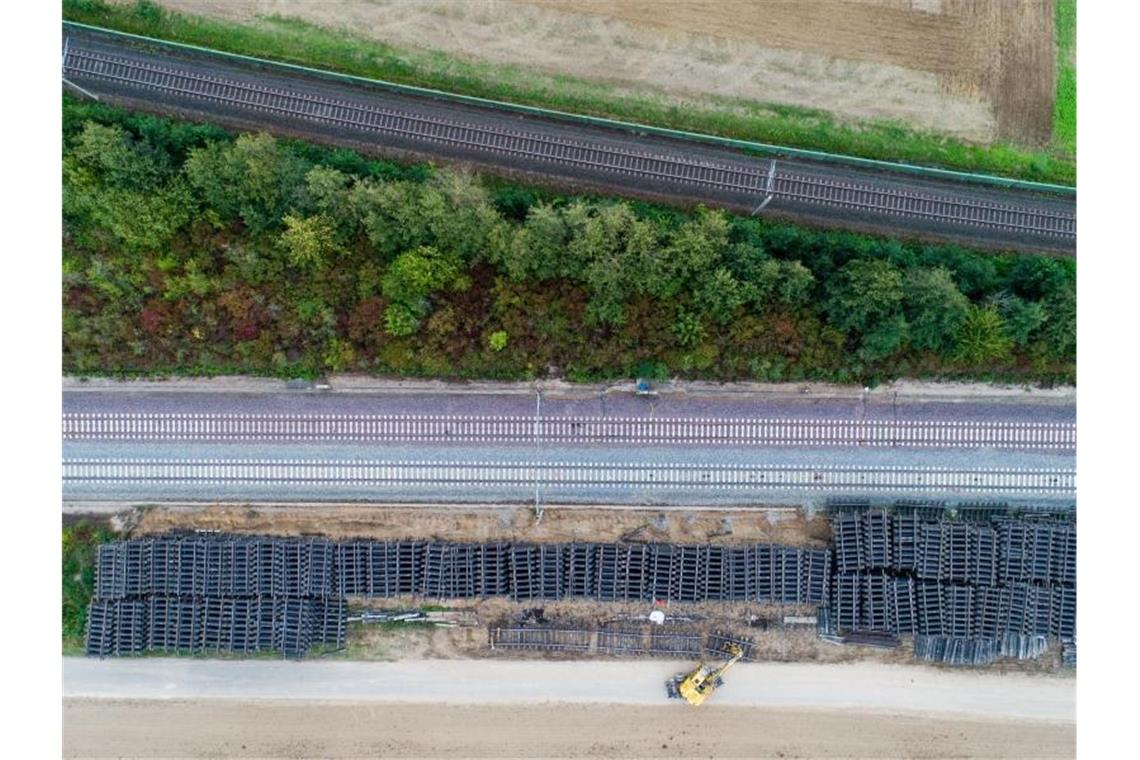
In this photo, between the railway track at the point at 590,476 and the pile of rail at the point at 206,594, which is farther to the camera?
the railway track at the point at 590,476

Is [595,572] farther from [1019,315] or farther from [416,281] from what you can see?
[1019,315]

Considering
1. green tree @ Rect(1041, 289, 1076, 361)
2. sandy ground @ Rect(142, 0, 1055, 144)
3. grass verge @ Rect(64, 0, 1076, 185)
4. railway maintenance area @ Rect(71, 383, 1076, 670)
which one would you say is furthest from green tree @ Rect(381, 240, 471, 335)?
green tree @ Rect(1041, 289, 1076, 361)

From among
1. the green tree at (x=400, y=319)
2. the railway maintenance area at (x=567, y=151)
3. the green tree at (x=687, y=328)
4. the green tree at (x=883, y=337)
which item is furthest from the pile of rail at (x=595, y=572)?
the railway maintenance area at (x=567, y=151)

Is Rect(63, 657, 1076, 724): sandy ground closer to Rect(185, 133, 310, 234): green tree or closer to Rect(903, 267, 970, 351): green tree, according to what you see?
Rect(903, 267, 970, 351): green tree

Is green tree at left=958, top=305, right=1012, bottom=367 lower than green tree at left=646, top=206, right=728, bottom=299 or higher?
lower

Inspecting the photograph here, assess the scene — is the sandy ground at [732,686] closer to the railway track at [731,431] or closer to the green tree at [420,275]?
the railway track at [731,431]

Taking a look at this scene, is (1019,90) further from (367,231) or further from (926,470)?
(367,231)

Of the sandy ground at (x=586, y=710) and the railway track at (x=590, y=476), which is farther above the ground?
the railway track at (x=590, y=476)

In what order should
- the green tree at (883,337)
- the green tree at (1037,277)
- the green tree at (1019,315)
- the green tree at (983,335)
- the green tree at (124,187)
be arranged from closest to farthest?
1. the green tree at (124,187)
2. the green tree at (883,337)
3. the green tree at (1019,315)
4. the green tree at (983,335)
5. the green tree at (1037,277)
